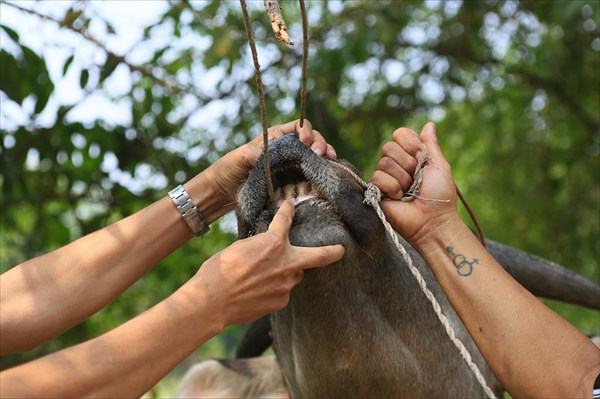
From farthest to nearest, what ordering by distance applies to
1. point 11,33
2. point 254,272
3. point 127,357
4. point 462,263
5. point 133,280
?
point 11,33 < point 133,280 < point 462,263 < point 254,272 < point 127,357

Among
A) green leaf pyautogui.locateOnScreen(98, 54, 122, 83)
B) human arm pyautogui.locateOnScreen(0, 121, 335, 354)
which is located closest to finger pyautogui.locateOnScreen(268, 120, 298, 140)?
human arm pyautogui.locateOnScreen(0, 121, 335, 354)

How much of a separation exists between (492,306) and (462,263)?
0.49ft

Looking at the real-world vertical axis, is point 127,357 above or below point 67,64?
below

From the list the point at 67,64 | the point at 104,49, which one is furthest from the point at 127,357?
the point at 104,49

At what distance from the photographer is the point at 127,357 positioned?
76.5 inches

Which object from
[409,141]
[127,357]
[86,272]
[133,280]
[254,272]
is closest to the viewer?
[127,357]

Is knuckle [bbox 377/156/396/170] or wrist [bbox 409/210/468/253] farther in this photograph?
knuckle [bbox 377/156/396/170]

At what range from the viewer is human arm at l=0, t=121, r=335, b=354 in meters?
2.63

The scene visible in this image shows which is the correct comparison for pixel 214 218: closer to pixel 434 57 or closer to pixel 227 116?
pixel 227 116

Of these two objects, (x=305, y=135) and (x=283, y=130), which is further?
(x=283, y=130)

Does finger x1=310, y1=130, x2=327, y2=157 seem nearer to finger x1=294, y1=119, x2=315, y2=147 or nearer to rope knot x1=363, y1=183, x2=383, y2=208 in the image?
finger x1=294, y1=119, x2=315, y2=147

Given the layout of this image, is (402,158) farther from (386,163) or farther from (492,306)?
(492,306)

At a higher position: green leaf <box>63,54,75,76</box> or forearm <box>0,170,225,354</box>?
green leaf <box>63,54,75,76</box>

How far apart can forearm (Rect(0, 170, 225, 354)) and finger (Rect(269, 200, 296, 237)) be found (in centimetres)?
67
